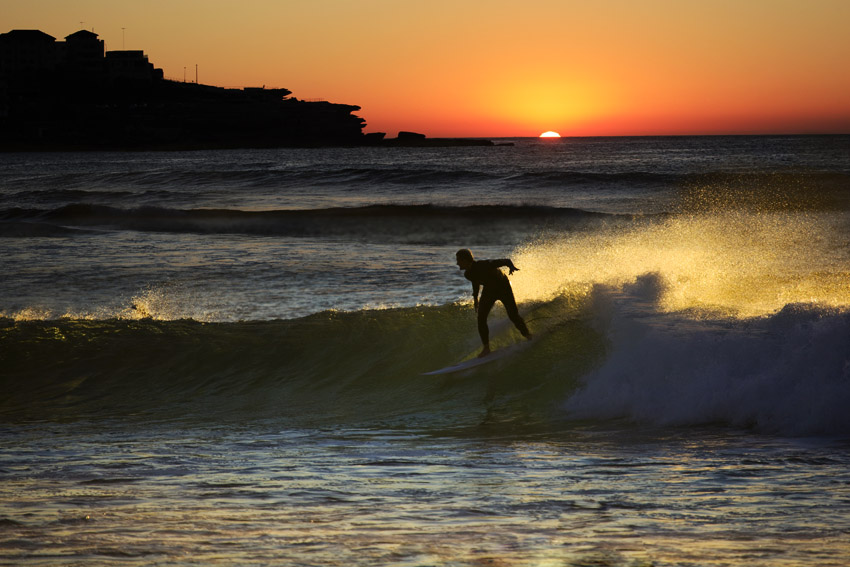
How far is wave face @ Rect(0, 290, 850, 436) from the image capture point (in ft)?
25.1

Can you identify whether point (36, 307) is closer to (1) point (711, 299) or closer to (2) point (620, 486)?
(1) point (711, 299)

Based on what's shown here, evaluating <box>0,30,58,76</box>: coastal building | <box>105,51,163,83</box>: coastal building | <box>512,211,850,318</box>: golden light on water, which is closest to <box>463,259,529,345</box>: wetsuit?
<box>512,211,850,318</box>: golden light on water

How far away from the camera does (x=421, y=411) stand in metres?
8.79

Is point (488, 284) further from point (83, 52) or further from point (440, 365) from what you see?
point (83, 52)

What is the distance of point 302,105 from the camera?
16100 centimetres

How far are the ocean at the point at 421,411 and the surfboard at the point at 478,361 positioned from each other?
0.34 feet

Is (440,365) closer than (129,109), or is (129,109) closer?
(440,365)

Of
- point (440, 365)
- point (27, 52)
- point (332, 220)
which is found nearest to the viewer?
point (440, 365)

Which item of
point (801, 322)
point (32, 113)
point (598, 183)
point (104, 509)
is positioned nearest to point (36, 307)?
point (104, 509)

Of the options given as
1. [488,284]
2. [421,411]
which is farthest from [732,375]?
[421,411]

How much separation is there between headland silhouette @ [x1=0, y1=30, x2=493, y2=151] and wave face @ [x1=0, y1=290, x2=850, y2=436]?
127 metres

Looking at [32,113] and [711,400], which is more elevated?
[32,113]

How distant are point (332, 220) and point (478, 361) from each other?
23690 mm

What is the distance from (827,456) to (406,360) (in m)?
5.71
